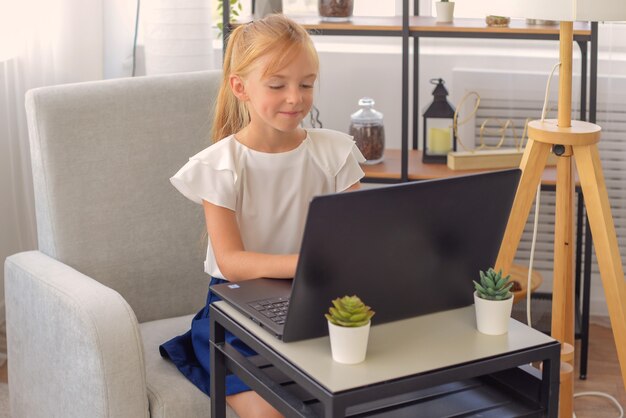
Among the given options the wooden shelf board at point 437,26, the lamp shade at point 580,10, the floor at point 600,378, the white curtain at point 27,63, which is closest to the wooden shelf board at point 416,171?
the wooden shelf board at point 437,26

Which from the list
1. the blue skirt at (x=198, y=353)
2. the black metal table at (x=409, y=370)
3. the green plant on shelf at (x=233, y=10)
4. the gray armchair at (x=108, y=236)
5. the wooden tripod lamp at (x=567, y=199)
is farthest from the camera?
the green plant on shelf at (x=233, y=10)

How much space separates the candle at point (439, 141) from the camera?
3.09m

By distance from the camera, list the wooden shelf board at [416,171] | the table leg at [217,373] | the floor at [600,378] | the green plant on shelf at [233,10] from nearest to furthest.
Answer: the table leg at [217,373]
the floor at [600,378]
the wooden shelf board at [416,171]
the green plant on shelf at [233,10]

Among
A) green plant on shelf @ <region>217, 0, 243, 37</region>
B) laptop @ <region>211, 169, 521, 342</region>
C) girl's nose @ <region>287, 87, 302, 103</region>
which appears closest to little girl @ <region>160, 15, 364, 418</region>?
girl's nose @ <region>287, 87, 302, 103</region>

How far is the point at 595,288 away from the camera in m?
3.42

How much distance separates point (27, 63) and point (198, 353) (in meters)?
1.36

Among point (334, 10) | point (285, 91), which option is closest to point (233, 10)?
point (334, 10)

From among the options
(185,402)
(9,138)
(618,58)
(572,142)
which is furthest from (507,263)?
(9,138)

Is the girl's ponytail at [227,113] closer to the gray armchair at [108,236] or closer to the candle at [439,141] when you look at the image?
the gray armchair at [108,236]

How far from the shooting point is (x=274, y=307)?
165 centimetres

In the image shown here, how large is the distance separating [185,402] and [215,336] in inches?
10.4

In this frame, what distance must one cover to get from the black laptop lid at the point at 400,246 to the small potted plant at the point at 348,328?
1.8 inches

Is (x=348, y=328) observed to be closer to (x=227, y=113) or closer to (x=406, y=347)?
(x=406, y=347)

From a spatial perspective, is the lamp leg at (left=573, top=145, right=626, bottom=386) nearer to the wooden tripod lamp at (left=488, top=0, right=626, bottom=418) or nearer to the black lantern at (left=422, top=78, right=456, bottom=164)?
the wooden tripod lamp at (left=488, top=0, right=626, bottom=418)
